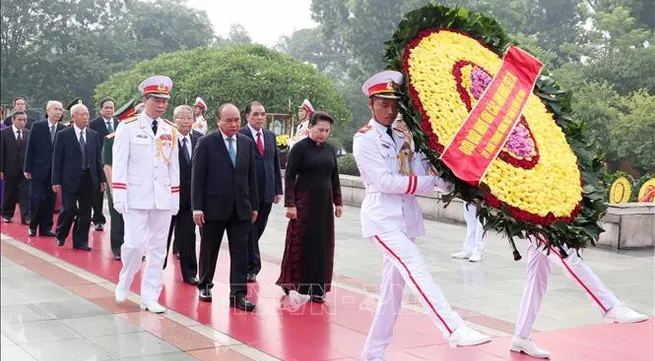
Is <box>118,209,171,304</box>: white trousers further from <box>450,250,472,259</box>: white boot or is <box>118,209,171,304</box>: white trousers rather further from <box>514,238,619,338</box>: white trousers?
<box>450,250,472,259</box>: white boot

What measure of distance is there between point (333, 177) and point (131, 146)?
1725mm

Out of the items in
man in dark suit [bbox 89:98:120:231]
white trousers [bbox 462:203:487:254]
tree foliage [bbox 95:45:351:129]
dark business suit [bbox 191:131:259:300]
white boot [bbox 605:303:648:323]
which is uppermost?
tree foliage [bbox 95:45:351:129]

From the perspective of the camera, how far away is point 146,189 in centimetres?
614

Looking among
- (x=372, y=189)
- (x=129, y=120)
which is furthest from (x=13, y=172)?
(x=372, y=189)

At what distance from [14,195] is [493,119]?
30.6 ft

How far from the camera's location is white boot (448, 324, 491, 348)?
3.86 meters

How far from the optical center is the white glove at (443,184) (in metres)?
4.10

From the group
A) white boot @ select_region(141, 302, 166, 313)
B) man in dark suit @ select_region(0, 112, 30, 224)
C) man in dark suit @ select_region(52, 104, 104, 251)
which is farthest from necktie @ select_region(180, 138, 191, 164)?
man in dark suit @ select_region(0, 112, 30, 224)

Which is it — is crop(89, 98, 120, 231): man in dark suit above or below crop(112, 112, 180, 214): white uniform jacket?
above

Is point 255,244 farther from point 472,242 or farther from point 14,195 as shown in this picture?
point 14,195

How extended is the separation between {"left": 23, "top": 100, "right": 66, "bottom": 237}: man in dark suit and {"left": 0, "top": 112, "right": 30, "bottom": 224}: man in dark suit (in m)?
1.43

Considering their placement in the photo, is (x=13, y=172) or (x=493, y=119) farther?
(x=13, y=172)

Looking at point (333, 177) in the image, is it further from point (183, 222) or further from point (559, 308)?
point (559, 308)

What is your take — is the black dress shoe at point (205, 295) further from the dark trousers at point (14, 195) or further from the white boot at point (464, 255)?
the dark trousers at point (14, 195)
